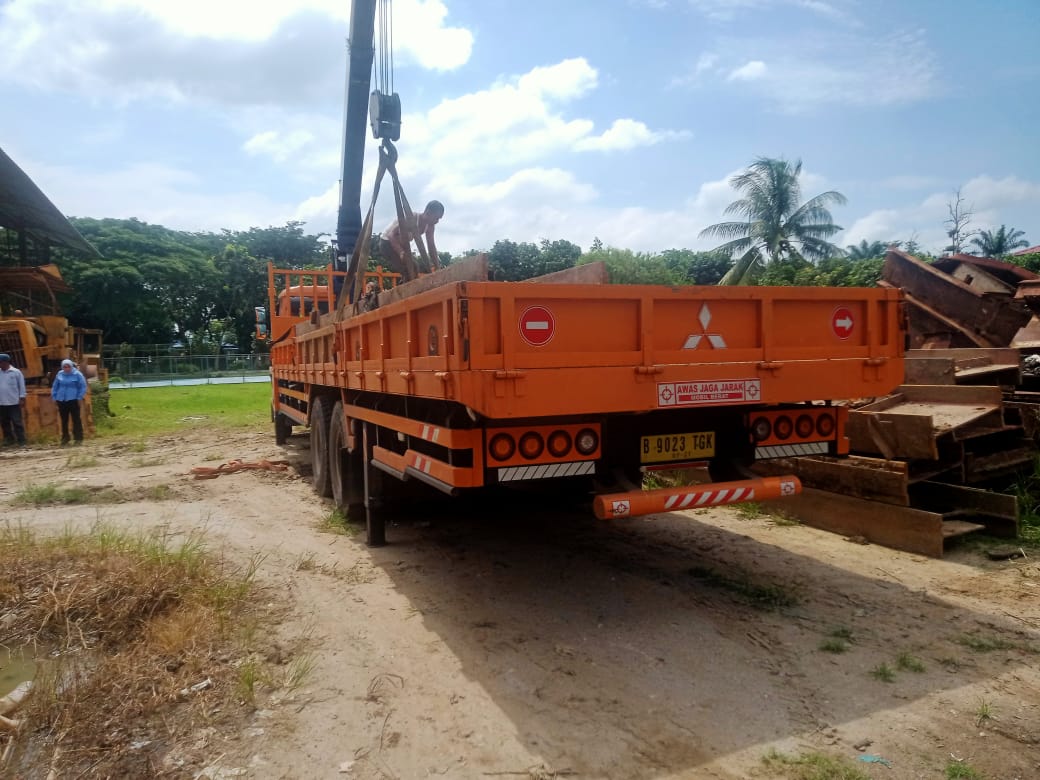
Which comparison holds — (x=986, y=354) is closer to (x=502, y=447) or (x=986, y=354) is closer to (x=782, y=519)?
(x=782, y=519)

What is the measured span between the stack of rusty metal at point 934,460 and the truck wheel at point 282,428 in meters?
7.31

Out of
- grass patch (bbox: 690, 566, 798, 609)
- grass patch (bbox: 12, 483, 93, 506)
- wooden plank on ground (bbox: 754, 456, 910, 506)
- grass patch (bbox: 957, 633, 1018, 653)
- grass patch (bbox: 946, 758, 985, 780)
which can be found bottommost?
grass patch (bbox: 946, 758, 985, 780)

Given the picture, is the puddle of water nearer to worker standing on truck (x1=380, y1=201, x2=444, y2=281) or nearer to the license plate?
the license plate

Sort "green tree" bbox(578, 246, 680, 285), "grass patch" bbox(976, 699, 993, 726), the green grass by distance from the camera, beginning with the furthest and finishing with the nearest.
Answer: "green tree" bbox(578, 246, 680, 285) < the green grass < "grass patch" bbox(976, 699, 993, 726)

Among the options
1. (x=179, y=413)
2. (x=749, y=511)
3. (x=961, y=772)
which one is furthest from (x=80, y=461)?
(x=961, y=772)

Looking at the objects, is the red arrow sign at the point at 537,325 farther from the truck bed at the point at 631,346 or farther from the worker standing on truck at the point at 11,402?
the worker standing on truck at the point at 11,402

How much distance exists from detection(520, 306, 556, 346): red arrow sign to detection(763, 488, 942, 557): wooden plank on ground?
323 cm

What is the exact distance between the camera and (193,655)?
3.31 m

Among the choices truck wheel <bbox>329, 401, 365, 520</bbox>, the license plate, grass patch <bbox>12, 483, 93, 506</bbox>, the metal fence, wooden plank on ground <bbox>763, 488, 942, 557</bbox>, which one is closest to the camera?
the license plate

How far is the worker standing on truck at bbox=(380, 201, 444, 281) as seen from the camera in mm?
6512

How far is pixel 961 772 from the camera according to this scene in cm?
243

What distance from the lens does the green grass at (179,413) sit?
45.9 feet

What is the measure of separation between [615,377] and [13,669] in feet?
10.6

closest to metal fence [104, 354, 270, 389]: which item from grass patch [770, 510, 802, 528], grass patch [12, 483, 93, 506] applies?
grass patch [12, 483, 93, 506]
